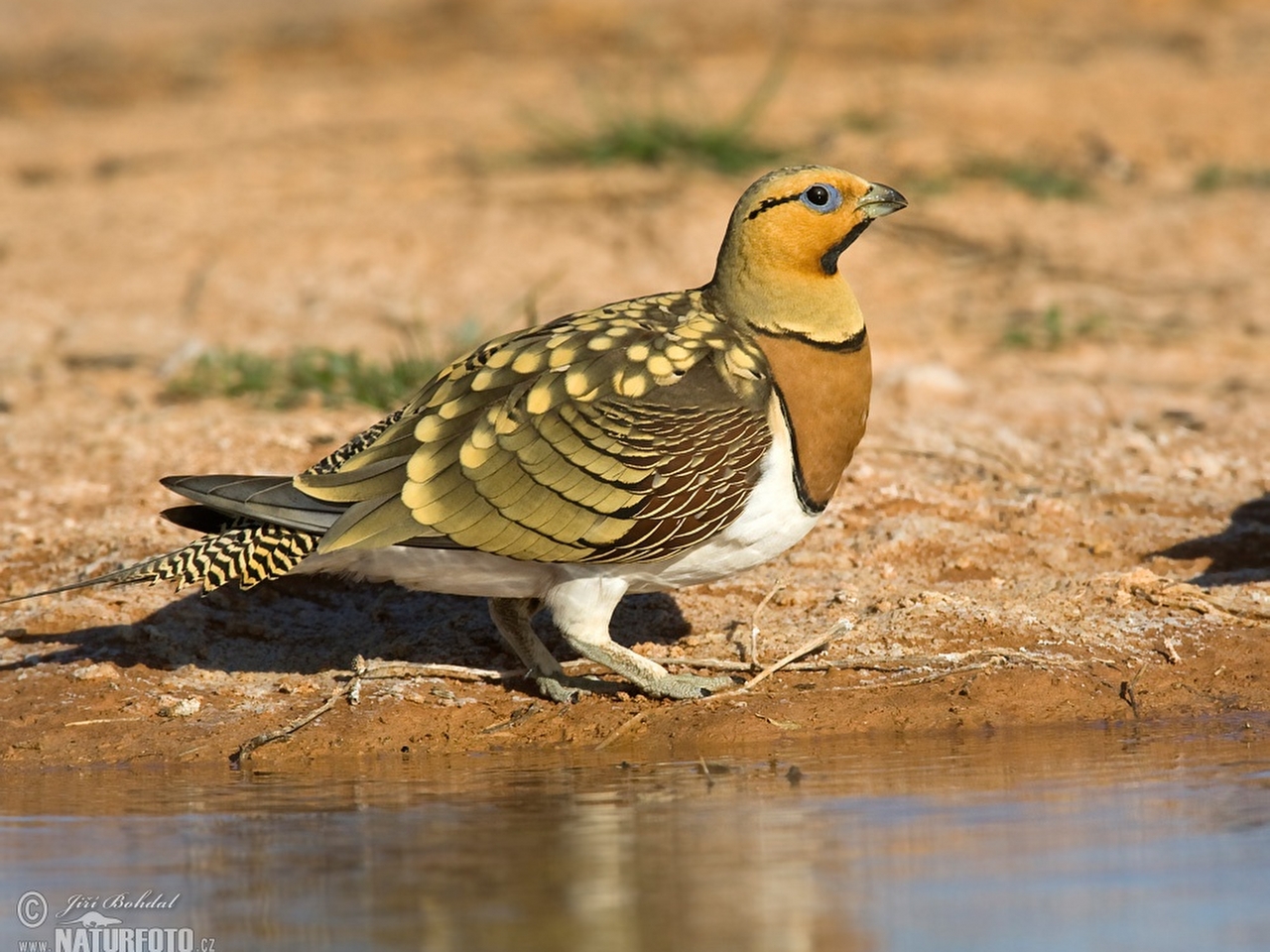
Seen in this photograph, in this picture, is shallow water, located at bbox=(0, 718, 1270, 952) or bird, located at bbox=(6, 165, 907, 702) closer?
shallow water, located at bbox=(0, 718, 1270, 952)

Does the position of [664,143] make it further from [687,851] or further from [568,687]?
[687,851]

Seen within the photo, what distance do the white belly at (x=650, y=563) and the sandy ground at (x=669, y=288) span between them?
43cm

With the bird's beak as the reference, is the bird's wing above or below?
below


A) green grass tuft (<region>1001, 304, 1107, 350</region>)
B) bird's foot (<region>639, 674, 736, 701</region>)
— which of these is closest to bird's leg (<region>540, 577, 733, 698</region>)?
bird's foot (<region>639, 674, 736, 701</region>)

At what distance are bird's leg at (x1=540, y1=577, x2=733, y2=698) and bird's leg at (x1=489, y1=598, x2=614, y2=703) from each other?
6.7 inches

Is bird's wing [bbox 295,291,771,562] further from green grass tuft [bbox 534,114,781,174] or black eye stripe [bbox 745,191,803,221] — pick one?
green grass tuft [bbox 534,114,781,174]

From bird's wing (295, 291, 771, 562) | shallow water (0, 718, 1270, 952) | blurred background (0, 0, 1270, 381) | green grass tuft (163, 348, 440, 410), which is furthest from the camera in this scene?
blurred background (0, 0, 1270, 381)

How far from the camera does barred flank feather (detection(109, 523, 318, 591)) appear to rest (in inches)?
223

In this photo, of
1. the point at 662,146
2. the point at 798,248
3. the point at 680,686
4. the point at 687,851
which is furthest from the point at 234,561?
the point at 662,146

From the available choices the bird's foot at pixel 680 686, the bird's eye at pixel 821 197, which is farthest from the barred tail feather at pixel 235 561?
the bird's eye at pixel 821 197

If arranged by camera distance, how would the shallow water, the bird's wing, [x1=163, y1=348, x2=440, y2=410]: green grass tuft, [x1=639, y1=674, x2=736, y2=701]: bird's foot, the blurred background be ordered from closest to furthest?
the shallow water < the bird's wing < [x1=639, y1=674, x2=736, y2=701]: bird's foot < [x1=163, y1=348, x2=440, y2=410]: green grass tuft < the blurred background

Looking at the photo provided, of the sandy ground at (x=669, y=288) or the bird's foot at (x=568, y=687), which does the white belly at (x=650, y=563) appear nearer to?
the bird's foot at (x=568, y=687)

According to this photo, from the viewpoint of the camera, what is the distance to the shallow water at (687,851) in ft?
11.9

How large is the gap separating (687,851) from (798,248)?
2321 mm
